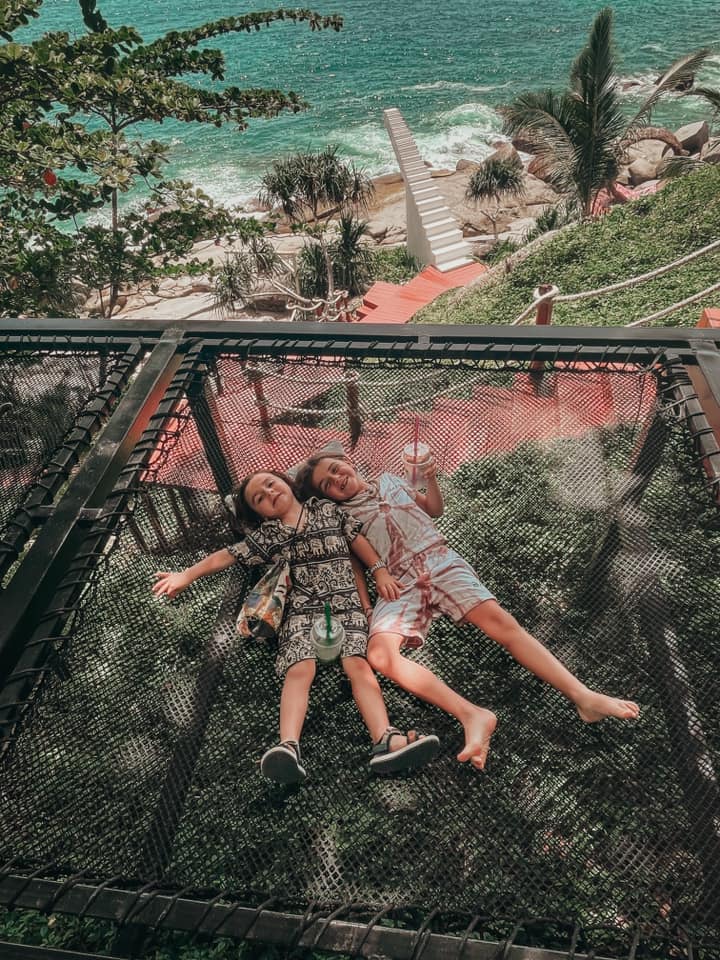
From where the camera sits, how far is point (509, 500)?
239cm

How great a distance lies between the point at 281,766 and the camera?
1.71 meters

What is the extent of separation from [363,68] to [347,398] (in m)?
47.8

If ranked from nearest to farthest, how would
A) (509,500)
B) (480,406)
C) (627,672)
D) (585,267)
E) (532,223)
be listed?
(627,672) → (509,500) → (480,406) → (585,267) → (532,223)

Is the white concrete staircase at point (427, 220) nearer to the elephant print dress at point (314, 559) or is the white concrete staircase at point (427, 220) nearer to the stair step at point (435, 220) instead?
the stair step at point (435, 220)

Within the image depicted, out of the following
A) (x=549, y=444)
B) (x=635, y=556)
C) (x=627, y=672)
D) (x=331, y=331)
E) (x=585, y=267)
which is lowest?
(x=585, y=267)

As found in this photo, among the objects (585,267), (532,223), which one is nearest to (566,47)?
(532,223)

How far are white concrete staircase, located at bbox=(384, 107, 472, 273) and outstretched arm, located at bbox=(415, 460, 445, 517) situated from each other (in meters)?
11.2

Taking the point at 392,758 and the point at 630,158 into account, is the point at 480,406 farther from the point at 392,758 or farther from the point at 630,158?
the point at 630,158

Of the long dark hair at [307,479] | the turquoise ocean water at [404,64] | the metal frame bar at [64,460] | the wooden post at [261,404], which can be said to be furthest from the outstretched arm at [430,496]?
the turquoise ocean water at [404,64]

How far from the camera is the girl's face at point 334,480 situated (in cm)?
241

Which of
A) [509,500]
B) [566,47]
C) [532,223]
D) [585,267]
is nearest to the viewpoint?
[509,500]

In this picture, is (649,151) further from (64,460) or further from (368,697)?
(368,697)

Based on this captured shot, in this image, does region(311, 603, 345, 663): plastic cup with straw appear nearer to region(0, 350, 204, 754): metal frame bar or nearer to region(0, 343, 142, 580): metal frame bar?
region(0, 350, 204, 754): metal frame bar

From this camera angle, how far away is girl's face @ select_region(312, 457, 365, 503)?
2412 mm
